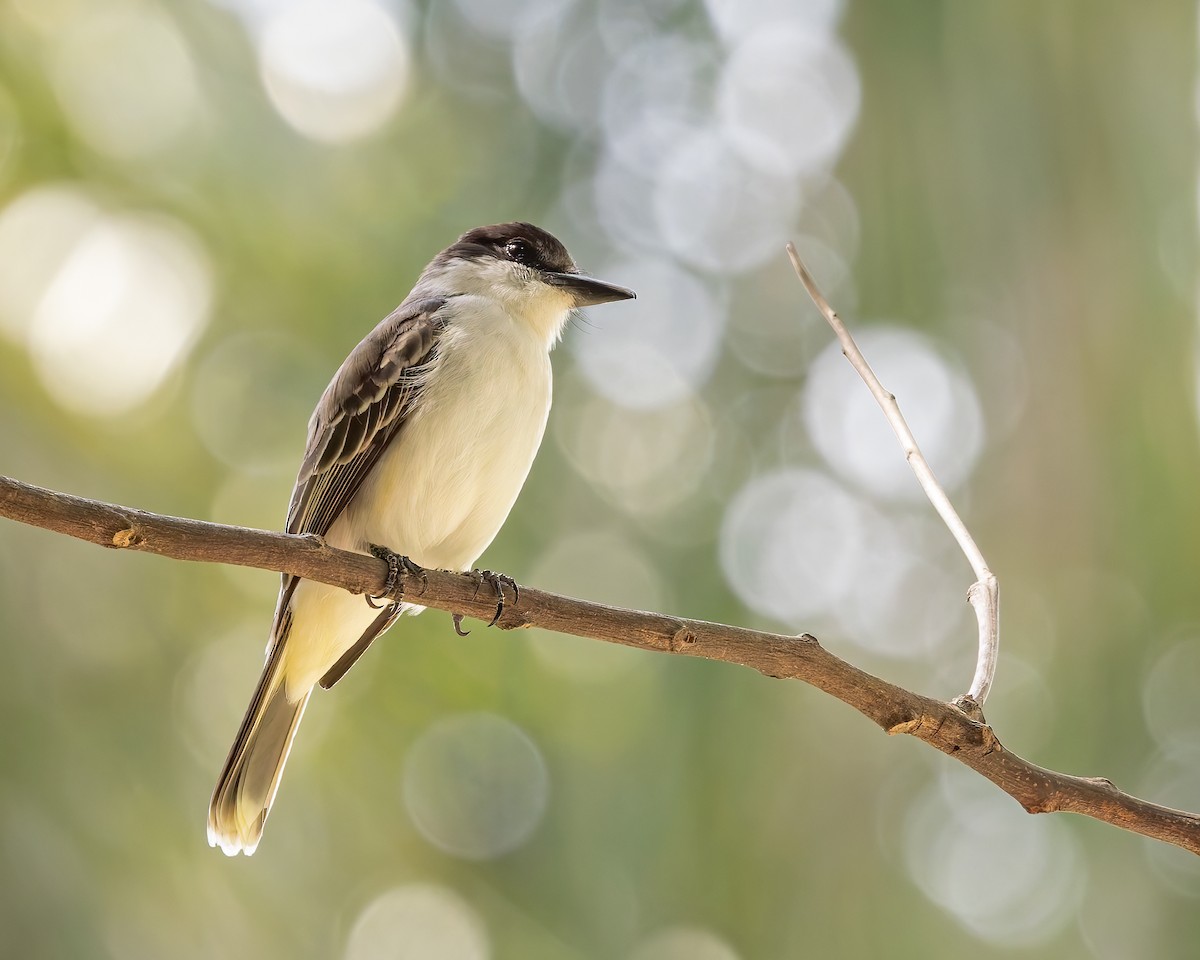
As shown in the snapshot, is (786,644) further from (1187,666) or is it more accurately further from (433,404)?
(1187,666)

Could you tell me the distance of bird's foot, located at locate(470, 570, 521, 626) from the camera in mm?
2303

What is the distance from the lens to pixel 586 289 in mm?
3439

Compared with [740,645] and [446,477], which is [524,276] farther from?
[740,645]

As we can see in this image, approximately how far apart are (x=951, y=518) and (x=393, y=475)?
1.45 m

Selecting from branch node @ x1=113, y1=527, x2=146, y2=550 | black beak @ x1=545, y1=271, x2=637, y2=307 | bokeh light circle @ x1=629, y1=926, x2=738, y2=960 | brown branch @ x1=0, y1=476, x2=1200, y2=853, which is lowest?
branch node @ x1=113, y1=527, x2=146, y2=550

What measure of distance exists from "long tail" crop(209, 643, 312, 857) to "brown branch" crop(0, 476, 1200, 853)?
1101mm

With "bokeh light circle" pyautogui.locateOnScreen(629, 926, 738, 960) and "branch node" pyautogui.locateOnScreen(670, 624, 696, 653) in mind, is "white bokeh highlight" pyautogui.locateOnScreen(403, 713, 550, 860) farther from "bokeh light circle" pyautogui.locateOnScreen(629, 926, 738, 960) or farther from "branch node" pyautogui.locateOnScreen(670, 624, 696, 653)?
"branch node" pyautogui.locateOnScreen(670, 624, 696, 653)

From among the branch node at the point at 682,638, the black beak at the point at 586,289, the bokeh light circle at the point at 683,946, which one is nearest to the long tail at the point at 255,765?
the black beak at the point at 586,289

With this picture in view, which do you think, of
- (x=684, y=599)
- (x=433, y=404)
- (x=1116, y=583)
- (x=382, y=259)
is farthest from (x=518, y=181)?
(x=1116, y=583)

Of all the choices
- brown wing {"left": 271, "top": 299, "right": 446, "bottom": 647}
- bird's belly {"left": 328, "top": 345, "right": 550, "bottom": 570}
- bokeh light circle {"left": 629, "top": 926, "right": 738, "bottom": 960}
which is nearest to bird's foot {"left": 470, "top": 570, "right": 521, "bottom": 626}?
bird's belly {"left": 328, "top": 345, "right": 550, "bottom": 570}

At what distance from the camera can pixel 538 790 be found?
484 cm

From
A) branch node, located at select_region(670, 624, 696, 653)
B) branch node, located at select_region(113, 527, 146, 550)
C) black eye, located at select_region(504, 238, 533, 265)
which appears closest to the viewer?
branch node, located at select_region(113, 527, 146, 550)

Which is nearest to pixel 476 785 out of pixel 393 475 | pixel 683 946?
pixel 683 946

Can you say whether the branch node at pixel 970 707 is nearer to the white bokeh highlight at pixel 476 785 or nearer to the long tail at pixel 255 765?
the long tail at pixel 255 765
